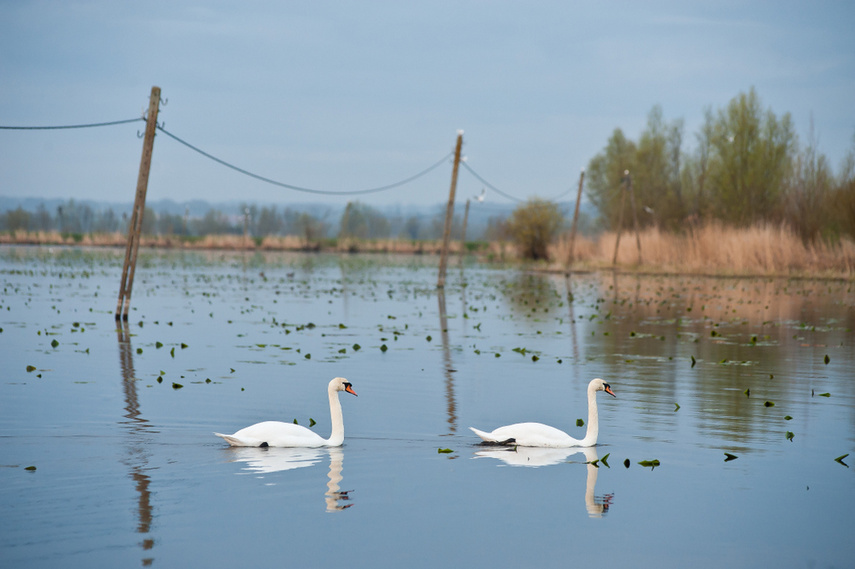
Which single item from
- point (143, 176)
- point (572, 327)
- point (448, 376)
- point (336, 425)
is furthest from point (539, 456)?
point (143, 176)

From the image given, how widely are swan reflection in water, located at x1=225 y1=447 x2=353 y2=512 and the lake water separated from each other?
4 centimetres

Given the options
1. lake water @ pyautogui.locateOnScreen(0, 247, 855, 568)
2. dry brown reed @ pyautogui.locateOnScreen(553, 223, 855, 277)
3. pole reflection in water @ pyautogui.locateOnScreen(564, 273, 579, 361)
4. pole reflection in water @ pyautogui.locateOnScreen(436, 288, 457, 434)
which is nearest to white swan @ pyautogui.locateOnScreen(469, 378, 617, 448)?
lake water @ pyautogui.locateOnScreen(0, 247, 855, 568)

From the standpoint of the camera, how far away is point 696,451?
30.5ft

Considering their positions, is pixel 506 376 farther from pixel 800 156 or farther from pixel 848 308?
pixel 800 156

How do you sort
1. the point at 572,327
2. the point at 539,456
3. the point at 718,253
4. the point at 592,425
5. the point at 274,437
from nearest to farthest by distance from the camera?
the point at 274,437
the point at 539,456
the point at 592,425
the point at 572,327
the point at 718,253

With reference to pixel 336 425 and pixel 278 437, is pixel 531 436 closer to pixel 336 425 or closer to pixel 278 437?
pixel 336 425

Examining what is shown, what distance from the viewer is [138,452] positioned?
864 centimetres

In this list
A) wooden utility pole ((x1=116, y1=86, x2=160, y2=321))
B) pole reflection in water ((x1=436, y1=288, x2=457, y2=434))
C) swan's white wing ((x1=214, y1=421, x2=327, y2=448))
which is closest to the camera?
swan's white wing ((x1=214, y1=421, x2=327, y2=448))

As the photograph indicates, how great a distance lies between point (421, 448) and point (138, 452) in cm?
275

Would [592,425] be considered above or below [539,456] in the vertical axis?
above

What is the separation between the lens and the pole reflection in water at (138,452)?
21.1ft

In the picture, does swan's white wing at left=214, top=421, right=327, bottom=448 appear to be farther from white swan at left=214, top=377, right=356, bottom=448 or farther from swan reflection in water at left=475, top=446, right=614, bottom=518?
swan reflection in water at left=475, top=446, right=614, bottom=518

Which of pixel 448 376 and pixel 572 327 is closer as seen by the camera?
pixel 448 376

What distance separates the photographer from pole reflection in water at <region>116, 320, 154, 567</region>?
6.42 meters
